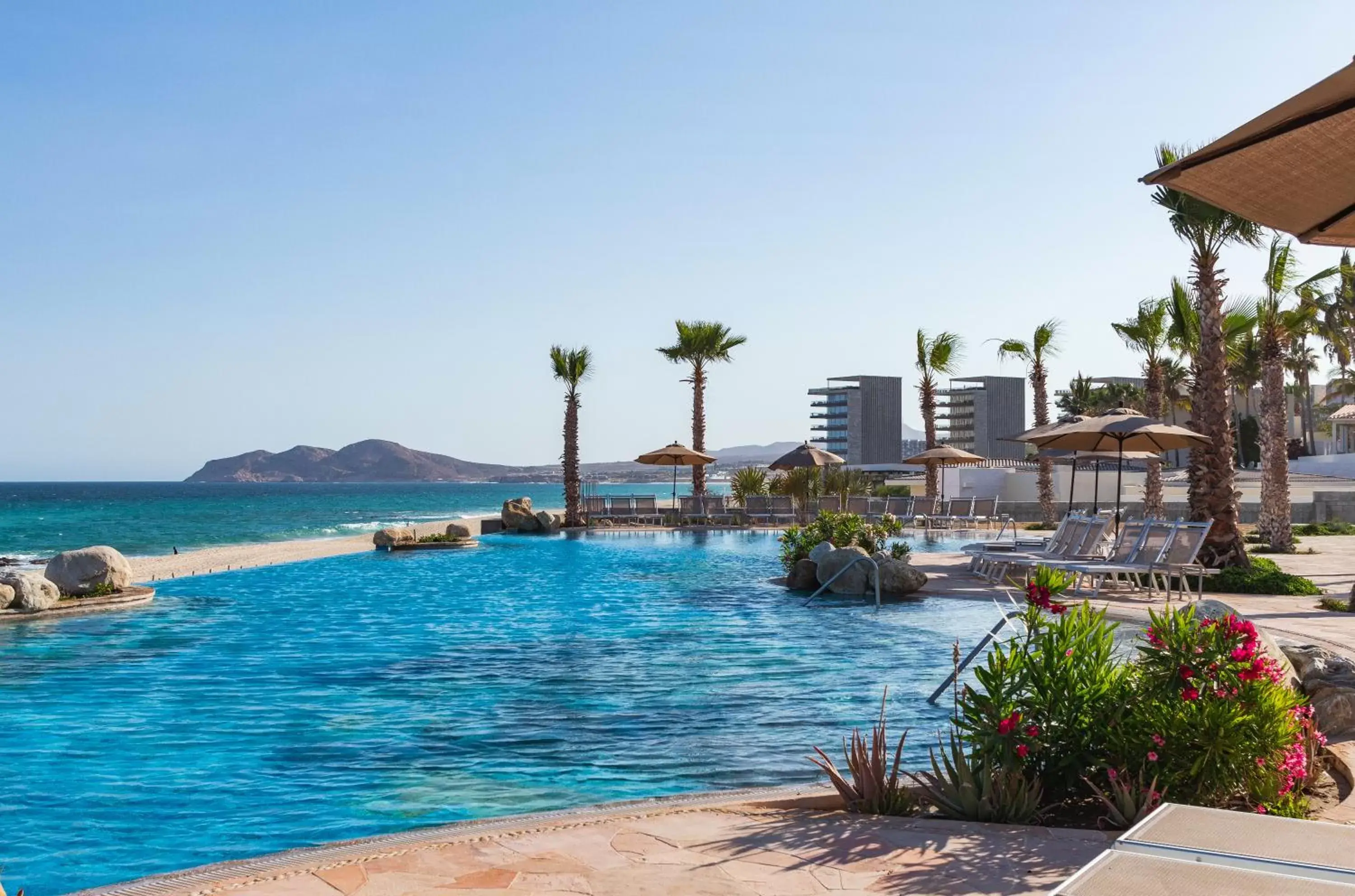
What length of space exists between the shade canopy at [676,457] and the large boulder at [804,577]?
42.3 feet

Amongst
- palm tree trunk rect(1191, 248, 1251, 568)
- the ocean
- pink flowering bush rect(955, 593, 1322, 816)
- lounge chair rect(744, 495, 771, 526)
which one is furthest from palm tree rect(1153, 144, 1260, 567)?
the ocean

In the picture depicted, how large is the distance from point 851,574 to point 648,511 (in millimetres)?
15092

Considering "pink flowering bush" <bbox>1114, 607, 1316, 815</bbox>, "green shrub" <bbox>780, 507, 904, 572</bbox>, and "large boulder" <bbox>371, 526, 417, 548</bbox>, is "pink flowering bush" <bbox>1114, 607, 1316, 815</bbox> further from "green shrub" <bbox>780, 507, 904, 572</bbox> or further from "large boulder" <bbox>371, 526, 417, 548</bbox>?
"large boulder" <bbox>371, 526, 417, 548</bbox>

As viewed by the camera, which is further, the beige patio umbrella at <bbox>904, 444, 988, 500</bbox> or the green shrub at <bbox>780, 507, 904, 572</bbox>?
the beige patio umbrella at <bbox>904, 444, 988, 500</bbox>

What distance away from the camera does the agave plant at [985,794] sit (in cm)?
461

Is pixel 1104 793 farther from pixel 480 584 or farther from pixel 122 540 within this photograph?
pixel 122 540

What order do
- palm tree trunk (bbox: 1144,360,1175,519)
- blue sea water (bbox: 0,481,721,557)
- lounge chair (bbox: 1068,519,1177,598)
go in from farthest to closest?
blue sea water (bbox: 0,481,721,557)
palm tree trunk (bbox: 1144,360,1175,519)
lounge chair (bbox: 1068,519,1177,598)

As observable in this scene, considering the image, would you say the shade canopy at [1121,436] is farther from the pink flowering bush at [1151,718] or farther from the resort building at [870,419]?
the resort building at [870,419]

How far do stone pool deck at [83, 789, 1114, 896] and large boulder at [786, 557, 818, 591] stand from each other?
1030cm

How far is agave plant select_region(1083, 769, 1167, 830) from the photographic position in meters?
4.37

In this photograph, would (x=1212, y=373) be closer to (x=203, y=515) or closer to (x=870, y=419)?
(x=203, y=515)

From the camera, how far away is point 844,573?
569 inches

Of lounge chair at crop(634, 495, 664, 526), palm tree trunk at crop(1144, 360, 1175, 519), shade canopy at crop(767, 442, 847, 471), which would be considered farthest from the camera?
lounge chair at crop(634, 495, 664, 526)

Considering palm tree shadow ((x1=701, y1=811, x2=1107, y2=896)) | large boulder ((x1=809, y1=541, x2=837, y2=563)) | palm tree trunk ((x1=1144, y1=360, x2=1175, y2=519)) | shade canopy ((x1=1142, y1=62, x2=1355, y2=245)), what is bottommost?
palm tree shadow ((x1=701, y1=811, x2=1107, y2=896))
